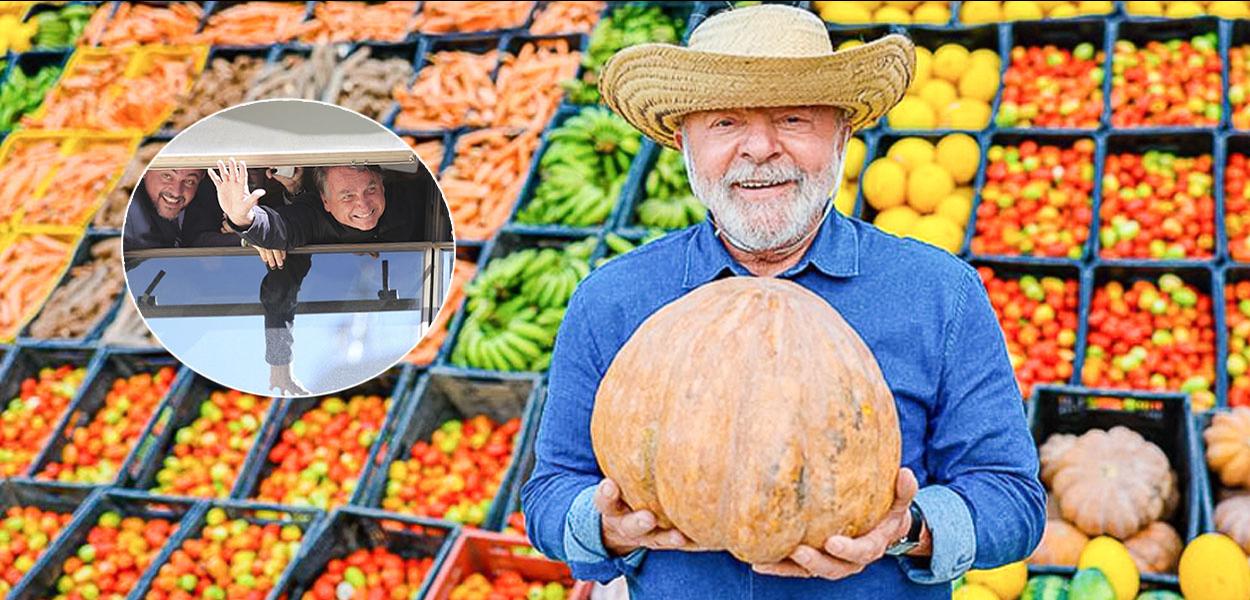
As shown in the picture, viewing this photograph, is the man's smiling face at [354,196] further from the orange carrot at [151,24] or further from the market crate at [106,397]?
the orange carrot at [151,24]

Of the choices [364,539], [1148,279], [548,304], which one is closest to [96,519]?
[364,539]

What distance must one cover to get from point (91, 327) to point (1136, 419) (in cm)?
433

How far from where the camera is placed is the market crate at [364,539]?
3.80 meters

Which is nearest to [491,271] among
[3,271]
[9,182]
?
[3,271]

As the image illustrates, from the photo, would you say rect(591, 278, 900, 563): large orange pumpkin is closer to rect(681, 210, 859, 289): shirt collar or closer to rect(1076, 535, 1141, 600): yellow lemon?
rect(681, 210, 859, 289): shirt collar

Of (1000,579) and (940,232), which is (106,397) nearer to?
(940,232)

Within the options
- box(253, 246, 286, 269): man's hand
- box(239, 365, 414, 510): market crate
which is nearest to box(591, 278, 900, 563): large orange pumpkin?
box(253, 246, 286, 269): man's hand

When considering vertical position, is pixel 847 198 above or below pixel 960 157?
below

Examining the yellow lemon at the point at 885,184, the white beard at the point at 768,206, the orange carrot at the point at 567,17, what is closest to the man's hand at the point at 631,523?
the white beard at the point at 768,206

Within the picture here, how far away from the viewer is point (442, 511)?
Answer: 13.3 ft

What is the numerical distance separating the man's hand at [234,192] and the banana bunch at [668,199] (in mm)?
3041

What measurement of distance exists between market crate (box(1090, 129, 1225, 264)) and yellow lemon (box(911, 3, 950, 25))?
114 centimetres

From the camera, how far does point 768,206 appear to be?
5.94 ft

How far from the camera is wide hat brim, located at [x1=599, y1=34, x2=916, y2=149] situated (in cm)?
175
